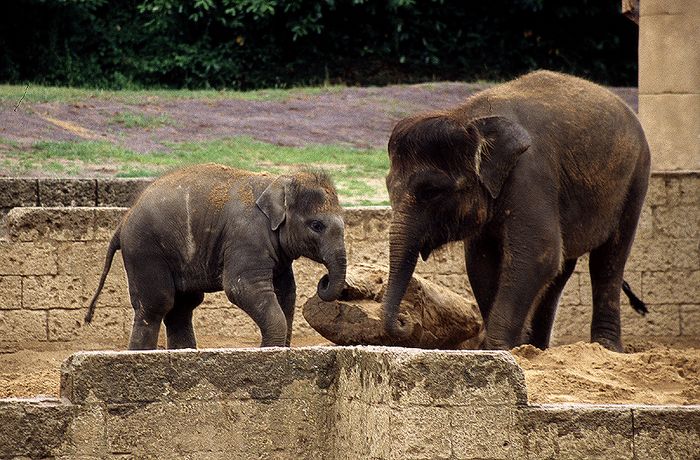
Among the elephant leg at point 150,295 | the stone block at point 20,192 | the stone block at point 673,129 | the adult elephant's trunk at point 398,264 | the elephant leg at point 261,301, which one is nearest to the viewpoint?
the adult elephant's trunk at point 398,264

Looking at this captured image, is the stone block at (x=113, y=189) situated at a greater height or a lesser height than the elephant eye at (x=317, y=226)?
lesser

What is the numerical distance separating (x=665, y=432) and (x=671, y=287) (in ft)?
24.2

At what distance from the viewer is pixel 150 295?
37.5 feet

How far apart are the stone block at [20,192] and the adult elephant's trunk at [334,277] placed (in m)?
4.41

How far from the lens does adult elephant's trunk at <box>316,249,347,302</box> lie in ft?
36.4

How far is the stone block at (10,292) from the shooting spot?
13.5 m

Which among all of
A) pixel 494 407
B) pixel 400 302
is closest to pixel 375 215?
pixel 400 302

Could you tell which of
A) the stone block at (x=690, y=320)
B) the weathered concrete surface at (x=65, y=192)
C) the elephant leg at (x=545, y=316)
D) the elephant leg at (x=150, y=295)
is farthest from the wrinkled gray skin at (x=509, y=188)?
the weathered concrete surface at (x=65, y=192)

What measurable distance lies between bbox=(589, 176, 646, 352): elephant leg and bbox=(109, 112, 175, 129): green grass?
10645 mm

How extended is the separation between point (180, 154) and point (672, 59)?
6.72m

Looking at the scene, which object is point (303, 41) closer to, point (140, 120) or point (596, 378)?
point (140, 120)

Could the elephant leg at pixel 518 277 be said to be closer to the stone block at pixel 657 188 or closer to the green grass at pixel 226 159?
the stone block at pixel 657 188

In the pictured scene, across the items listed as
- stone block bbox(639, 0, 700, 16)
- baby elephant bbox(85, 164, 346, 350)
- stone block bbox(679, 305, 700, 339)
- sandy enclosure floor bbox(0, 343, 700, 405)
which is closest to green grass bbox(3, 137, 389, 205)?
stone block bbox(639, 0, 700, 16)

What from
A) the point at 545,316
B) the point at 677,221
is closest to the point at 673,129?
the point at 677,221
